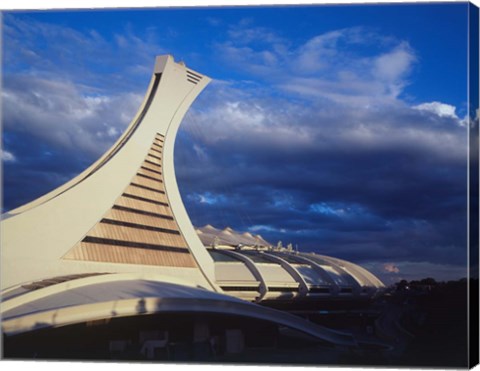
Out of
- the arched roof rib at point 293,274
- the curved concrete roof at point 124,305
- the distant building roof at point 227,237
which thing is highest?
the distant building roof at point 227,237

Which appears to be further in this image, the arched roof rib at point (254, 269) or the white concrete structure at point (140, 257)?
the arched roof rib at point (254, 269)

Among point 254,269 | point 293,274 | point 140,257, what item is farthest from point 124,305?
point 293,274

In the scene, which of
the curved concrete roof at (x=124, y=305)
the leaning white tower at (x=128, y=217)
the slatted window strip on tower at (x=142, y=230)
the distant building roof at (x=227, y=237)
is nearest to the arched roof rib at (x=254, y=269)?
the distant building roof at (x=227, y=237)

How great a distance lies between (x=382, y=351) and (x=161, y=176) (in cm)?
805

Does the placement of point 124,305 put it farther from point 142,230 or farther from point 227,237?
point 227,237

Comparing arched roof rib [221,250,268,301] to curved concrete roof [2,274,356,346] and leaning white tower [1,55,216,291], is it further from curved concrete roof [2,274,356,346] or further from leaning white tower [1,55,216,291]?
curved concrete roof [2,274,356,346]

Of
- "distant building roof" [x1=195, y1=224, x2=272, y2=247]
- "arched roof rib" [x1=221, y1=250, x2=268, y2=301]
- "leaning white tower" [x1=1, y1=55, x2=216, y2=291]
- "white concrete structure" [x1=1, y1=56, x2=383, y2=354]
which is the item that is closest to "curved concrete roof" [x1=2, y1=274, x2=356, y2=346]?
"white concrete structure" [x1=1, y1=56, x2=383, y2=354]

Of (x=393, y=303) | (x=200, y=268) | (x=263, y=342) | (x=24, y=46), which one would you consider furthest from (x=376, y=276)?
(x=24, y=46)

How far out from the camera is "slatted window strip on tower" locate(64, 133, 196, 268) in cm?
1834

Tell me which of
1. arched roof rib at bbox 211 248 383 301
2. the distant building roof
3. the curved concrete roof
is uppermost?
the distant building roof

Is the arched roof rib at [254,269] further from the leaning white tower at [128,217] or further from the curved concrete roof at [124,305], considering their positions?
the curved concrete roof at [124,305]

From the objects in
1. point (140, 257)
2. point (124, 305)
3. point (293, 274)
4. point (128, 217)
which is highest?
point (128, 217)

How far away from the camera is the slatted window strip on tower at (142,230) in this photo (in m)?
18.3

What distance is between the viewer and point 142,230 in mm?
19531
